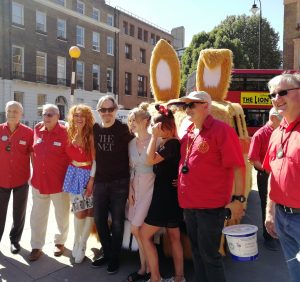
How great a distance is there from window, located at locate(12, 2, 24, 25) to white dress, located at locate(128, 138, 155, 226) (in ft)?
84.8

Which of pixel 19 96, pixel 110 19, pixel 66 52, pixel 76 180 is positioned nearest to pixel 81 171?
pixel 76 180

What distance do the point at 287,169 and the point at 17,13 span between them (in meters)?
27.6

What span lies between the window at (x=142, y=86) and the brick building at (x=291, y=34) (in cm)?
1633

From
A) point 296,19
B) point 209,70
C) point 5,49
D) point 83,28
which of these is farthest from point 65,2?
point 209,70

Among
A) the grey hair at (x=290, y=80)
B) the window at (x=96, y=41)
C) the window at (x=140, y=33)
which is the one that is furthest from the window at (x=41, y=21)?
the grey hair at (x=290, y=80)

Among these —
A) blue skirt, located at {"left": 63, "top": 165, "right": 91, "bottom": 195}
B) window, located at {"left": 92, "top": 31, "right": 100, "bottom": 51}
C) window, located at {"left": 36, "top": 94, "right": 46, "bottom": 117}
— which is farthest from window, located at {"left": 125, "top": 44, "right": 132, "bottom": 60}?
blue skirt, located at {"left": 63, "top": 165, "right": 91, "bottom": 195}

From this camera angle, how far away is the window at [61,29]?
29203 millimetres

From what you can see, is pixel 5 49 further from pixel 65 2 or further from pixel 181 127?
pixel 181 127

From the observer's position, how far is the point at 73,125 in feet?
12.8

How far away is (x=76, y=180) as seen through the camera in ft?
12.7

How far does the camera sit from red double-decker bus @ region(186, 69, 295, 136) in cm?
1504

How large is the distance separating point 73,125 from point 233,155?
77.9 inches

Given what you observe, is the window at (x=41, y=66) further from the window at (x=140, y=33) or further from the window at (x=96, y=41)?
the window at (x=140, y=33)

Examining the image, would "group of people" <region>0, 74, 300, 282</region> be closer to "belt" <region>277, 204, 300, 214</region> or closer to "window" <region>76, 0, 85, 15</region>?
"belt" <region>277, 204, 300, 214</region>
